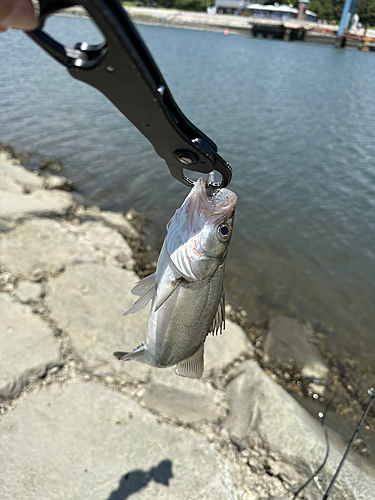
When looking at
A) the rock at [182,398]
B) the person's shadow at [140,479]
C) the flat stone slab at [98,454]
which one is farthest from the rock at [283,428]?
the person's shadow at [140,479]

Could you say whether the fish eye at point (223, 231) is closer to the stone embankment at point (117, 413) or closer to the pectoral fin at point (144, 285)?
the pectoral fin at point (144, 285)

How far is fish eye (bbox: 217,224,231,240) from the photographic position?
213 centimetres

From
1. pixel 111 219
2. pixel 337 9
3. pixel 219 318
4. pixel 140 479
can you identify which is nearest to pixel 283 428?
pixel 140 479

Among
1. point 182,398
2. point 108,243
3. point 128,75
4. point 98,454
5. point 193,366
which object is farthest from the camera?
point 108,243

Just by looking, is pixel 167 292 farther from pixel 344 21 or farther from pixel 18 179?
pixel 344 21

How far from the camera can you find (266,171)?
13.5 meters

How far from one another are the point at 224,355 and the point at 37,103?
683 inches

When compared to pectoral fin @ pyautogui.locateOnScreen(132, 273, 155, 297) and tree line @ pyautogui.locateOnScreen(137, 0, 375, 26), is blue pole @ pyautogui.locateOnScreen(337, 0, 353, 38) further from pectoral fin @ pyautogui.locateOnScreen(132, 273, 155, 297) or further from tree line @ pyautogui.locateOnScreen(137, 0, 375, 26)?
pectoral fin @ pyautogui.locateOnScreen(132, 273, 155, 297)

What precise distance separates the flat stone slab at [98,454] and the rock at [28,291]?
60.7 inches

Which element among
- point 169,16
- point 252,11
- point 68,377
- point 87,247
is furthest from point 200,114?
point 252,11

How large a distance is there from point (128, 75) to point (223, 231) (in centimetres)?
103

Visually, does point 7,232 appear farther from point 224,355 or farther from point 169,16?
point 169,16

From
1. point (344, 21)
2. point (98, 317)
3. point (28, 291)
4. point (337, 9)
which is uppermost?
point (337, 9)

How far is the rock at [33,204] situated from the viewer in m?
7.23
